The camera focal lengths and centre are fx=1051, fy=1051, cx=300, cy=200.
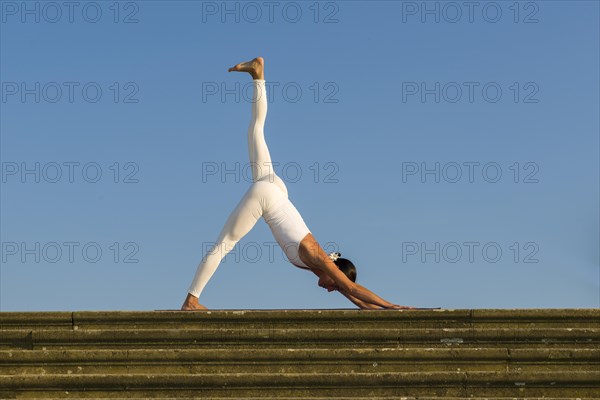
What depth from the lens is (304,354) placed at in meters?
8.02

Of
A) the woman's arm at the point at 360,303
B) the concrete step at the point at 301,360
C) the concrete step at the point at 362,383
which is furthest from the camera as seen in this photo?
the woman's arm at the point at 360,303

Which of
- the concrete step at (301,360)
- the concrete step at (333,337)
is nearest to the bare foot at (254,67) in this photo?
the concrete step at (333,337)

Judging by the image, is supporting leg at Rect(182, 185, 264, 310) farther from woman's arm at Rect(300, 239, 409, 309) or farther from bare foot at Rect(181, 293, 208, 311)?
woman's arm at Rect(300, 239, 409, 309)

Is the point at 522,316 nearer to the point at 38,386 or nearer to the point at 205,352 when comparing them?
the point at 205,352

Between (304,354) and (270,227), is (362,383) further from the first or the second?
(270,227)

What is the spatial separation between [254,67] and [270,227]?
64.2 inches

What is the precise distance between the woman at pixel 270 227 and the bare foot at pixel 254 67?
0.94ft

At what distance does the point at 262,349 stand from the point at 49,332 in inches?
72.0

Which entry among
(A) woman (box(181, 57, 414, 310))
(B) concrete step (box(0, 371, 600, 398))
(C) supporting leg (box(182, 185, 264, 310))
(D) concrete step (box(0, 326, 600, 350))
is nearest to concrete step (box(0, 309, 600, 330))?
(D) concrete step (box(0, 326, 600, 350))

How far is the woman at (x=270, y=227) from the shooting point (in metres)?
10.1

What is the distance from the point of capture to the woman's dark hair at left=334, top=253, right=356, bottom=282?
1040 cm

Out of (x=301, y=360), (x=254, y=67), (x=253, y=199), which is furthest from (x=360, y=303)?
(x=254, y=67)

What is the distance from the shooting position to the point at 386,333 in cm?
845

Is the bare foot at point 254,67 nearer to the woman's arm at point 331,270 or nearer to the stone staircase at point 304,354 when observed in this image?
the woman's arm at point 331,270
